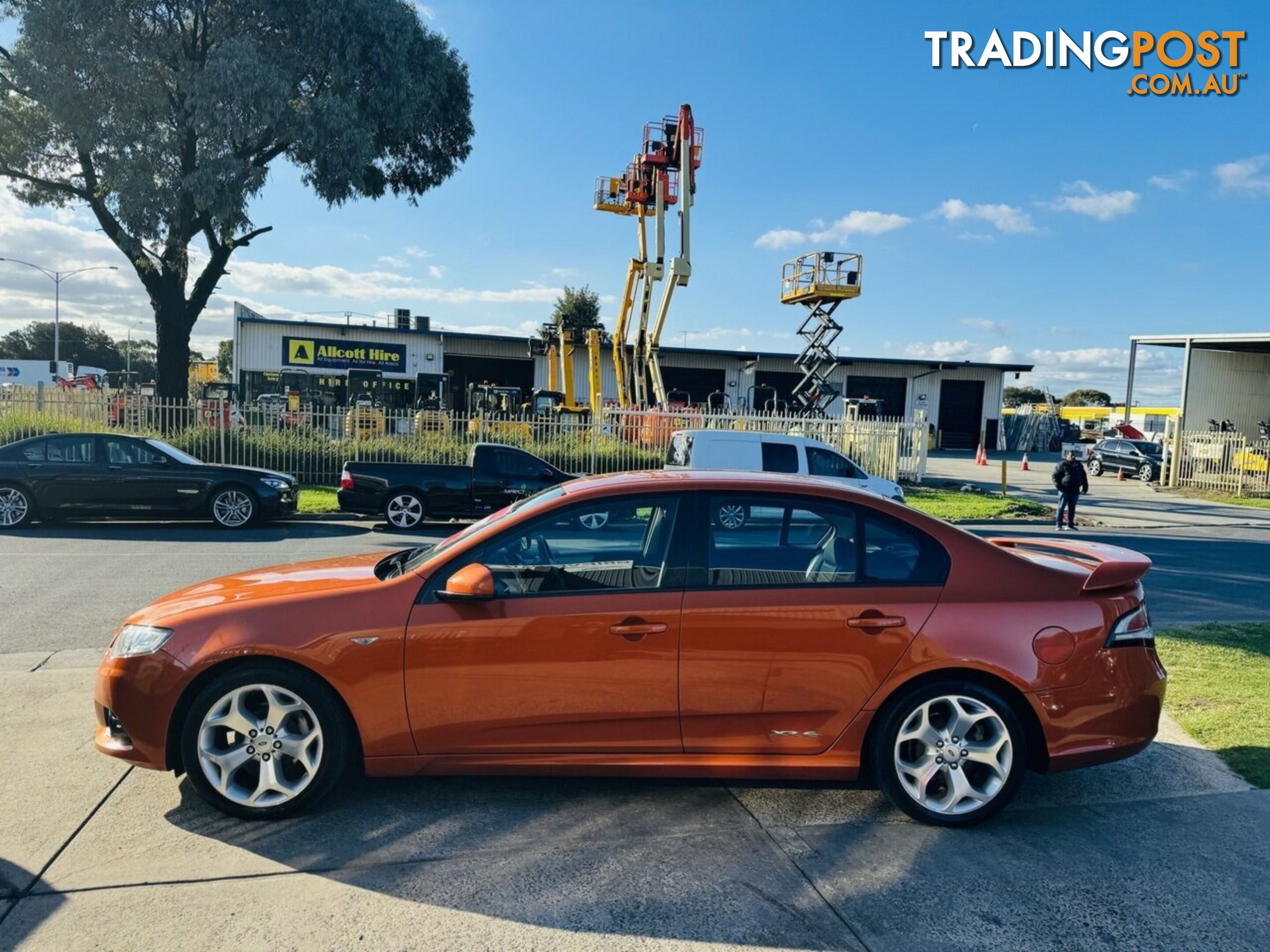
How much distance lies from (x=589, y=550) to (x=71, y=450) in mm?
12032

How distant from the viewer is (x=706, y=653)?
12.0ft

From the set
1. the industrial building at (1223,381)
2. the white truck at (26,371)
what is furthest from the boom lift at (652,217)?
the white truck at (26,371)

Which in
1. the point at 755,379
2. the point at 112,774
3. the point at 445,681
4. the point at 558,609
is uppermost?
the point at 755,379

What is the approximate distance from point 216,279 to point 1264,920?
2430cm

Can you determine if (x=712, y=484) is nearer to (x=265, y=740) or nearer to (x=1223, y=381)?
(x=265, y=740)

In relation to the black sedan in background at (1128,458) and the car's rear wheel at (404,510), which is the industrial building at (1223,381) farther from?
the car's rear wheel at (404,510)

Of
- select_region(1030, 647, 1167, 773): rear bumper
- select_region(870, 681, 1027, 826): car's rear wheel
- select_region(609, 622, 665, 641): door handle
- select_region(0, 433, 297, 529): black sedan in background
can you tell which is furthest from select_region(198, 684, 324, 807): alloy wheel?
select_region(0, 433, 297, 529): black sedan in background

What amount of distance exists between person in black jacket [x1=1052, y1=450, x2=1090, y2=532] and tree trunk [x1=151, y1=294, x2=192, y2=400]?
20.0 m

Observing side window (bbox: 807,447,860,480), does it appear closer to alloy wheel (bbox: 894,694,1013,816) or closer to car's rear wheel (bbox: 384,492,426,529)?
car's rear wheel (bbox: 384,492,426,529)

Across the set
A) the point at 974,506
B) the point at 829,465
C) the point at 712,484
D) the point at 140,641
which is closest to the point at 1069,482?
the point at 974,506

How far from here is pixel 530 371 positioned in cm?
4972

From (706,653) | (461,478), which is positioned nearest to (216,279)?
(461,478)

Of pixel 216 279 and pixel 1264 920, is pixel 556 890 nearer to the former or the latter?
pixel 1264 920

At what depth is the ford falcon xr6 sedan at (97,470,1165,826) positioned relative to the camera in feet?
11.9
